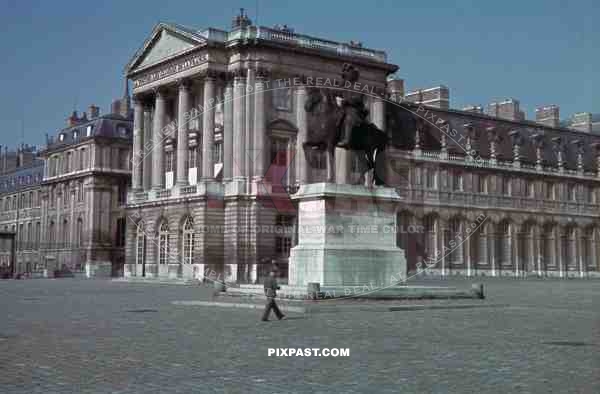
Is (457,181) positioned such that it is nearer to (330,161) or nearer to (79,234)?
(79,234)

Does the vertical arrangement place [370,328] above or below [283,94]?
below

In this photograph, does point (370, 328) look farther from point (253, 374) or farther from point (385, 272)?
point (385, 272)

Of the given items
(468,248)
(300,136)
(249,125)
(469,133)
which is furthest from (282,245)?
(469,133)

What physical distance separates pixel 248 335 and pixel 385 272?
425 inches

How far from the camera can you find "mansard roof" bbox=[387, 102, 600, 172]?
68.8 m

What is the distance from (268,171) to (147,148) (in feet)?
38.5

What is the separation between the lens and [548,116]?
8650 cm

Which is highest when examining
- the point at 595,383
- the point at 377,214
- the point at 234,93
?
the point at 234,93

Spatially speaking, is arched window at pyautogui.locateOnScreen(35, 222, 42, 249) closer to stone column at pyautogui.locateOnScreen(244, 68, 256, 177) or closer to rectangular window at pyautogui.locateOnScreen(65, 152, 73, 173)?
rectangular window at pyautogui.locateOnScreen(65, 152, 73, 173)

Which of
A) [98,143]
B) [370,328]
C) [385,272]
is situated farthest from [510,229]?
[370,328]

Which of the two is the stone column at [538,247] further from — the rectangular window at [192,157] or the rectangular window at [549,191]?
the rectangular window at [192,157]

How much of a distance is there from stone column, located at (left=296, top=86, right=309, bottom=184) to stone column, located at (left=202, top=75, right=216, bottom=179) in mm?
5517

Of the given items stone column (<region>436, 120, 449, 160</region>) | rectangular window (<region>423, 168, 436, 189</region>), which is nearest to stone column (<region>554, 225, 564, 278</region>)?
stone column (<region>436, 120, 449, 160</region>)

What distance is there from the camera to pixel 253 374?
1041 cm
